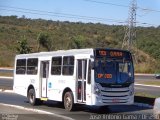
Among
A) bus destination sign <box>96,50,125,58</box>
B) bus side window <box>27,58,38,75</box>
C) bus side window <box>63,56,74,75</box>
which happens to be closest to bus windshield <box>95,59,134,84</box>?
bus destination sign <box>96,50,125,58</box>

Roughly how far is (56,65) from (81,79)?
8.12 feet

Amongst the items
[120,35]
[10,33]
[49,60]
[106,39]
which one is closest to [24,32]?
[10,33]

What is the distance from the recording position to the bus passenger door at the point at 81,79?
1942cm

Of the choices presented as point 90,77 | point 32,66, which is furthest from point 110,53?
point 32,66

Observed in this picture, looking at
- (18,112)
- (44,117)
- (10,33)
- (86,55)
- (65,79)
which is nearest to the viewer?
(44,117)

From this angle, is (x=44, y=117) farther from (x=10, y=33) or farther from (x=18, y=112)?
(x=10, y=33)

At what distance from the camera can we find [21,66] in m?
25.2

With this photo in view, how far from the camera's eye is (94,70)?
1883 cm

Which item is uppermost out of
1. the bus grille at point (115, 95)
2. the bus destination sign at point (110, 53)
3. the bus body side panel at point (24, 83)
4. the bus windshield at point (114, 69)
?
the bus destination sign at point (110, 53)

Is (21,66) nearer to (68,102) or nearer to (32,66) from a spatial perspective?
(32,66)

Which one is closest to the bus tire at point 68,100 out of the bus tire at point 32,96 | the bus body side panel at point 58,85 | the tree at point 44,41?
the bus body side panel at point 58,85

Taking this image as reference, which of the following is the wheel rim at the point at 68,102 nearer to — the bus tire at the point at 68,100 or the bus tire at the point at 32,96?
the bus tire at the point at 68,100

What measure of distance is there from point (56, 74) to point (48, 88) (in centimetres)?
101

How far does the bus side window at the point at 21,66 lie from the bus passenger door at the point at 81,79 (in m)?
5.69
